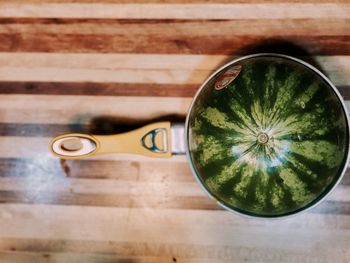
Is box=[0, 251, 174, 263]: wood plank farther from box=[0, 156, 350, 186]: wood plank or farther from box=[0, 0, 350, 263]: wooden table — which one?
box=[0, 156, 350, 186]: wood plank

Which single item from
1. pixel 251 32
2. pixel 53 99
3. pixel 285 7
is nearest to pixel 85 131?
pixel 53 99

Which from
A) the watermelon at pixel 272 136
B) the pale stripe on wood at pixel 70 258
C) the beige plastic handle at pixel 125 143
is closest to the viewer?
the watermelon at pixel 272 136

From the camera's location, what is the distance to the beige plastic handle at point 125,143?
1135 millimetres

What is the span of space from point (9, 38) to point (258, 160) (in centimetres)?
72

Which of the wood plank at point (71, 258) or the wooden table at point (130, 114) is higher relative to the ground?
the wooden table at point (130, 114)

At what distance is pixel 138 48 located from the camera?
1.21 metres

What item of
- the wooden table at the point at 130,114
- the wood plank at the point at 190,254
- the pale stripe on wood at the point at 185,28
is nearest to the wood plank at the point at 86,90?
the wooden table at the point at 130,114

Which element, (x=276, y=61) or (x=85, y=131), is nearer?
(x=276, y=61)

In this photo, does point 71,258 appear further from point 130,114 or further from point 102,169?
point 130,114

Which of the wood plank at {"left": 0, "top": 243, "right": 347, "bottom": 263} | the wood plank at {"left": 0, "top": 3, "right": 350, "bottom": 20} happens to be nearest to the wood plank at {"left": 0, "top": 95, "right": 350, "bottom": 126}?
the wood plank at {"left": 0, "top": 3, "right": 350, "bottom": 20}

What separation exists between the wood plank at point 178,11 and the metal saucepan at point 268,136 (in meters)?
0.16

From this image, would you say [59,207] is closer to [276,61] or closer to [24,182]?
[24,182]

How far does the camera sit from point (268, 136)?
93 cm

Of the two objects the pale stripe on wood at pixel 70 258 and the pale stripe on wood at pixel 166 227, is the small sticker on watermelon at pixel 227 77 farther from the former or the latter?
the pale stripe on wood at pixel 70 258
